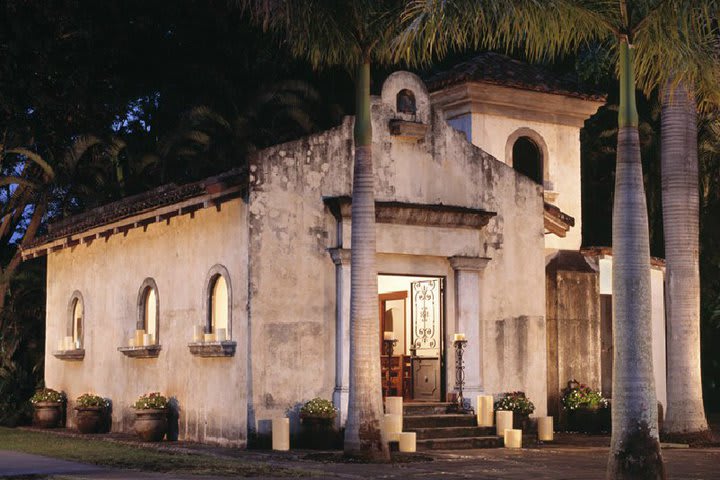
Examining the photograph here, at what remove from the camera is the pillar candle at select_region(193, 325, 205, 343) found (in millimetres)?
20672

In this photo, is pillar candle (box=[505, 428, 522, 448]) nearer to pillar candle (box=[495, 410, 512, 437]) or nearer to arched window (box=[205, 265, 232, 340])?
pillar candle (box=[495, 410, 512, 437])

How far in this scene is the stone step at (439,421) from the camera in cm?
1992

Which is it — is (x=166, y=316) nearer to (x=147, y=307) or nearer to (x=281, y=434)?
(x=147, y=307)

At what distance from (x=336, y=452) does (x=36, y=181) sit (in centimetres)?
1690

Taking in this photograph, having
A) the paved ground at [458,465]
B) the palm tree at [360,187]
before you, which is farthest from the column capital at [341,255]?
the paved ground at [458,465]

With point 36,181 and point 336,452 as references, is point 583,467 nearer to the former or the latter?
point 336,452

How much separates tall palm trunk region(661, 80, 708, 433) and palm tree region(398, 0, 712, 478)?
6.29 m

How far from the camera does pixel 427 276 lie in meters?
21.0

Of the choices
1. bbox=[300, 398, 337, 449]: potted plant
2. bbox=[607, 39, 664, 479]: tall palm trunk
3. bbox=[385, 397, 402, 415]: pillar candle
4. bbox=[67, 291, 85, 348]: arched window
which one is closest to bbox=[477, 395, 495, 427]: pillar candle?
bbox=[385, 397, 402, 415]: pillar candle

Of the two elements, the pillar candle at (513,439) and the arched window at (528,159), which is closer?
the pillar candle at (513,439)

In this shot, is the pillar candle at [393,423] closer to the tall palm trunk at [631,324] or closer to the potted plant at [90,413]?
the tall palm trunk at [631,324]

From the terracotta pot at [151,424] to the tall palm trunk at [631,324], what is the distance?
970 cm

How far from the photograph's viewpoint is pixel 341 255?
1986 centimetres

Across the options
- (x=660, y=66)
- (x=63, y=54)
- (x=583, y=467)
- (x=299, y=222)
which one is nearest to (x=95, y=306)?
(x=63, y=54)
